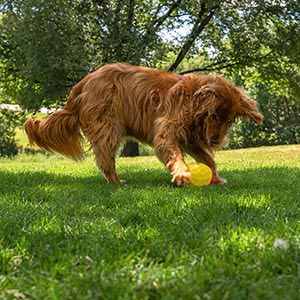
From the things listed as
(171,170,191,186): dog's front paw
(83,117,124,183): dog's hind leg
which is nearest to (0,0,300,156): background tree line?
(83,117,124,183): dog's hind leg

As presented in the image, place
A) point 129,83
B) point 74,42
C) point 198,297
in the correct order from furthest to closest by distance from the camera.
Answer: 1. point 74,42
2. point 129,83
3. point 198,297

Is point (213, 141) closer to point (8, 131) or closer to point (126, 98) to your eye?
point (126, 98)

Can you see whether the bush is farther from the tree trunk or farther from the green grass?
the green grass

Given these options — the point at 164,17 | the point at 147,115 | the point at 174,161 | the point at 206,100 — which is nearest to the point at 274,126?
the point at 164,17

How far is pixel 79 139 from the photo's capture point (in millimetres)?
6340

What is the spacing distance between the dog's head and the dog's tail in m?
1.61

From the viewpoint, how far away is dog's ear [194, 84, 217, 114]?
553 centimetres

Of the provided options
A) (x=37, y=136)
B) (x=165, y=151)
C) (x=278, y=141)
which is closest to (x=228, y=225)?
(x=165, y=151)

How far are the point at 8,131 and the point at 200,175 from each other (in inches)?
664

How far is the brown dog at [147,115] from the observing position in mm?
5645

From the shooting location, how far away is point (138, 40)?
1561 centimetres

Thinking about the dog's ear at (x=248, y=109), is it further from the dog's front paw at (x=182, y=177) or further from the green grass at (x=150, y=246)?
the green grass at (x=150, y=246)

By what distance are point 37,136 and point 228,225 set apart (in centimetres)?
393

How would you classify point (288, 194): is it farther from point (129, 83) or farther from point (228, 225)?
point (129, 83)
